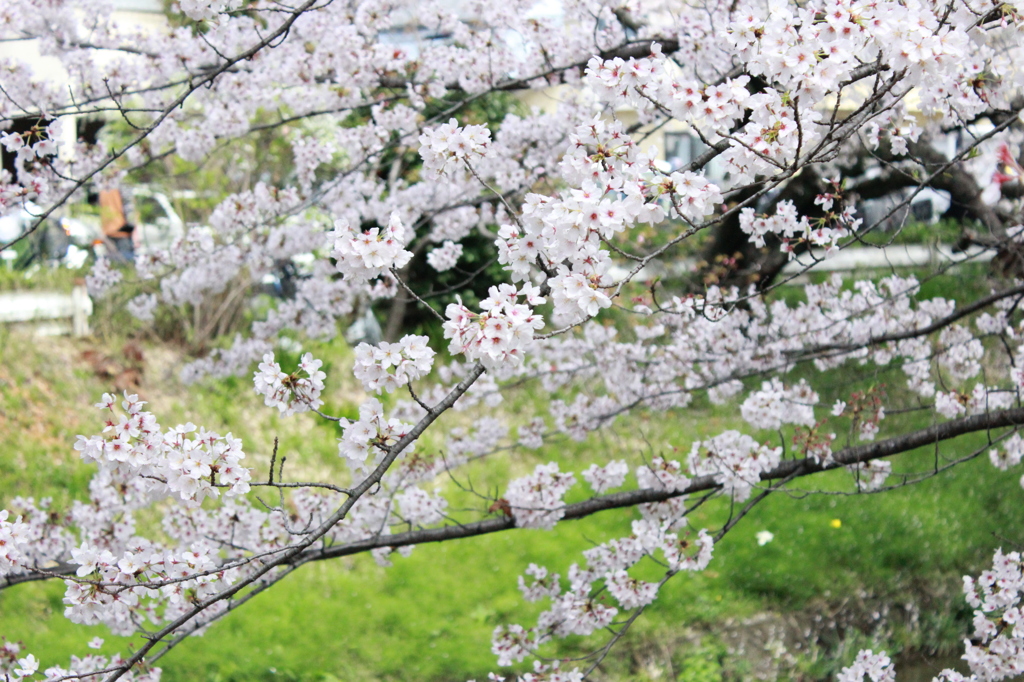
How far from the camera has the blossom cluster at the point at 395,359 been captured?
68.1 inches

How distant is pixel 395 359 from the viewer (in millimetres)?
1734

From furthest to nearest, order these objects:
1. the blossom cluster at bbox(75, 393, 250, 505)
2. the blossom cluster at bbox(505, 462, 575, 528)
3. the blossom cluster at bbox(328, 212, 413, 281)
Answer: the blossom cluster at bbox(505, 462, 575, 528)
the blossom cluster at bbox(75, 393, 250, 505)
the blossom cluster at bbox(328, 212, 413, 281)

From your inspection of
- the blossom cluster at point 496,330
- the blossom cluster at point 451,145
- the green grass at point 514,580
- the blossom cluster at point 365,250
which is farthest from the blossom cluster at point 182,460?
the green grass at point 514,580

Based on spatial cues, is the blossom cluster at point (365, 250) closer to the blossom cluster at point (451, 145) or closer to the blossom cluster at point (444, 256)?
the blossom cluster at point (451, 145)

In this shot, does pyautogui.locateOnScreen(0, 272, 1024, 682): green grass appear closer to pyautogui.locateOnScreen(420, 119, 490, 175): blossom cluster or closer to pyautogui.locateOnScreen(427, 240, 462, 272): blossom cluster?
pyautogui.locateOnScreen(427, 240, 462, 272): blossom cluster

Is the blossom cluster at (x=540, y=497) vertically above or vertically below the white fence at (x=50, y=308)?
below

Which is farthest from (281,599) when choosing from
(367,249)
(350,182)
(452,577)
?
(367,249)

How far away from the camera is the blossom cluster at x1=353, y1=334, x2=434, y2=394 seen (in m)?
1.73

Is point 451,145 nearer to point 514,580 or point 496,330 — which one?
point 496,330

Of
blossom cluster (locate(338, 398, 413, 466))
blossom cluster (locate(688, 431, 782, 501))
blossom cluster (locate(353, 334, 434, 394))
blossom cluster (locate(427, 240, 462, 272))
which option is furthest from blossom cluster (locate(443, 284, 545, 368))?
blossom cluster (locate(427, 240, 462, 272))

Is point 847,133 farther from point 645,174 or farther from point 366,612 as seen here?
point 366,612

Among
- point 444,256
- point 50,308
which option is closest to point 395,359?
point 444,256

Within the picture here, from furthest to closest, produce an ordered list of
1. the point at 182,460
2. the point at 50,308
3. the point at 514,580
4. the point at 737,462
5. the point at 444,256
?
the point at 50,308 → the point at 514,580 → the point at 444,256 → the point at 737,462 → the point at 182,460

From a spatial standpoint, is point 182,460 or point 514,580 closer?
point 182,460
